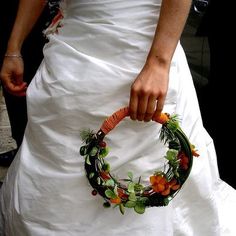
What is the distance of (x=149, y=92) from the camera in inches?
58.7

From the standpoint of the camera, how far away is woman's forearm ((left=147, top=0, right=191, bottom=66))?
155 centimetres

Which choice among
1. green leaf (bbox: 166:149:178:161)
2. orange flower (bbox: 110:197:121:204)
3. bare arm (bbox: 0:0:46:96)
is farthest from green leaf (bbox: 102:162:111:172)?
bare arm (bbox: 0:0:46:96)

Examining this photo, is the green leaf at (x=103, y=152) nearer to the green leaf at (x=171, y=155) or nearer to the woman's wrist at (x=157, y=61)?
the green leaf at (x=171, y=155)

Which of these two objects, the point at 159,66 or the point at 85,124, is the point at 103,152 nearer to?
the point at 85,124

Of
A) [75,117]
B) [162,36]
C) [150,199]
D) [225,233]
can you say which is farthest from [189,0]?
[225,233]

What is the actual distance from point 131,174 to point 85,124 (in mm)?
253

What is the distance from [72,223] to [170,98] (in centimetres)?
60

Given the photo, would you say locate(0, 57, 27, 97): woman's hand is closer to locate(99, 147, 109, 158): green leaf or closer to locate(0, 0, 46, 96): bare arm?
locate(0, 0, 46, 96): bare arm

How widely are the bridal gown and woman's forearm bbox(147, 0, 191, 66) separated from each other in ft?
0.54

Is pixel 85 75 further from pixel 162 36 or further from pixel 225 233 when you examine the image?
pixel 225 233

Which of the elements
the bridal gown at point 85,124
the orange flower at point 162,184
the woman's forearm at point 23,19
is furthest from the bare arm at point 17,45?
the orange flower at point 162,184

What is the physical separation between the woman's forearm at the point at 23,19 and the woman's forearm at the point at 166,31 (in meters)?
0.68

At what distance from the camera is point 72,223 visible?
176cm

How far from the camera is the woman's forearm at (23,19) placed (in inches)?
78.6
